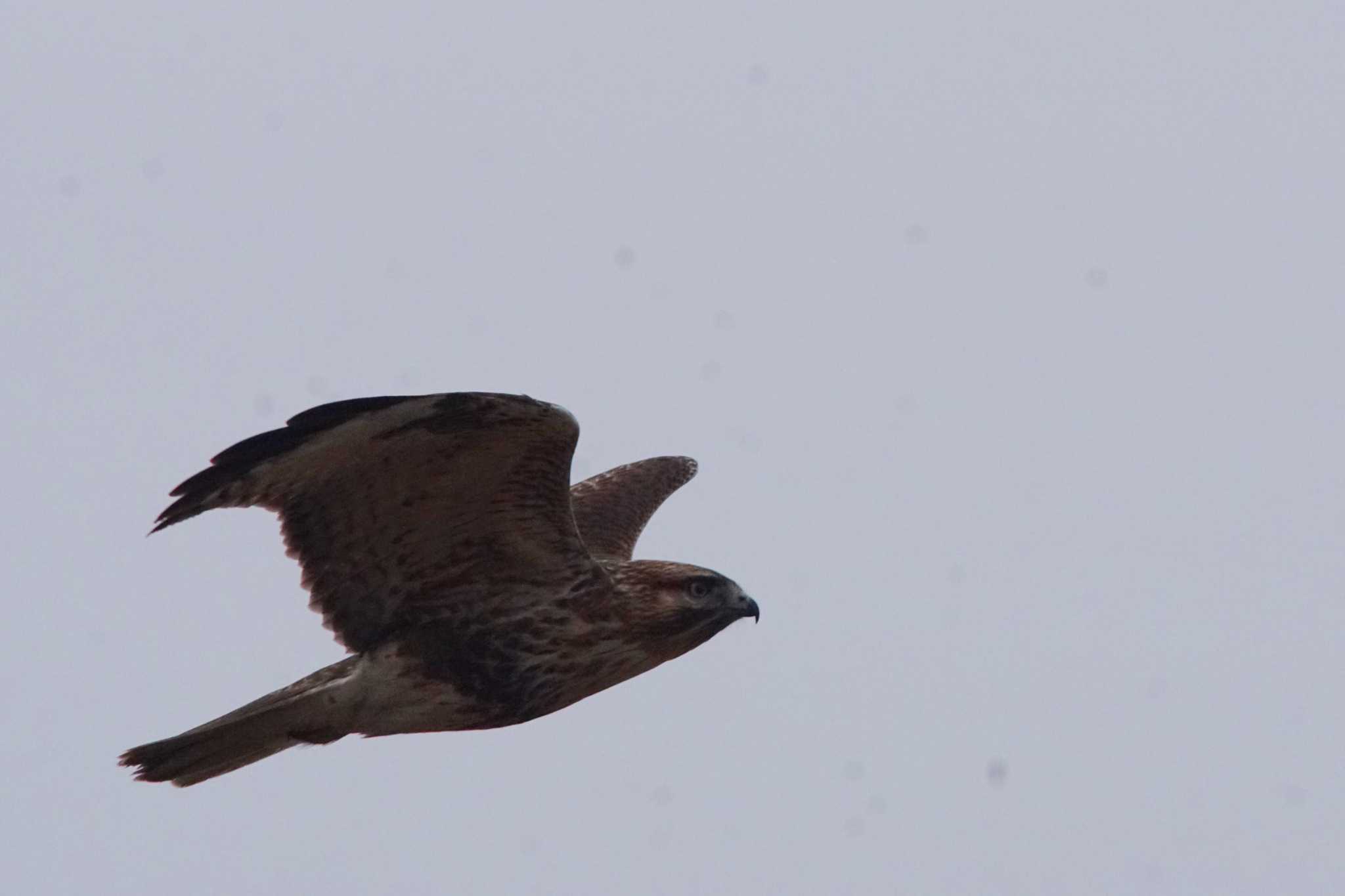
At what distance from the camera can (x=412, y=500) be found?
42.1 ft

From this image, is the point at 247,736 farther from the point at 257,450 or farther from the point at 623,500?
the point at 623,500

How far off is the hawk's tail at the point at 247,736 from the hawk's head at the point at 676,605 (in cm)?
149

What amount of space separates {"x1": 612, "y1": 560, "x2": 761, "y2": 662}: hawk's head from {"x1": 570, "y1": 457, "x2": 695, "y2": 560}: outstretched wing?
154cm

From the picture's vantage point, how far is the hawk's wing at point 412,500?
12.1m

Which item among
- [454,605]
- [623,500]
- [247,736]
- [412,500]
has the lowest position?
[247,736]

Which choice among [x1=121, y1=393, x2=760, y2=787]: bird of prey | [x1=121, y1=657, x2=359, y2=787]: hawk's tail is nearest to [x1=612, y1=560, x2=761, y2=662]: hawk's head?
[x1=121, y1=393, x2=760, y2=787]: bird of prey

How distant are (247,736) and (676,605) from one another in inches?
85.9

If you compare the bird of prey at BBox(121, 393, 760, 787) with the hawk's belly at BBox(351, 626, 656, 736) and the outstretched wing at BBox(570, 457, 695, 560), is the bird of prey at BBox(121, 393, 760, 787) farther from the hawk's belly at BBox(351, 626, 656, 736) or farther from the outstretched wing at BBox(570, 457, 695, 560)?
the outstretched wing at BBox(570, 457, 695, 560)

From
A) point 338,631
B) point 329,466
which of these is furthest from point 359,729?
point 329,466

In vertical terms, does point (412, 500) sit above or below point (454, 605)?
above

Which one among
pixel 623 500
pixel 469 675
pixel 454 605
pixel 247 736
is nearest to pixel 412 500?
pixel 454 605

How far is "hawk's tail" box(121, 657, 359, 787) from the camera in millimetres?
12906

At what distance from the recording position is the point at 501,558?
43.3ft

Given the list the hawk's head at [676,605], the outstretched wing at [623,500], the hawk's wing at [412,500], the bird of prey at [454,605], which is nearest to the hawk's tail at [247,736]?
the bird of prey at [454,605]
